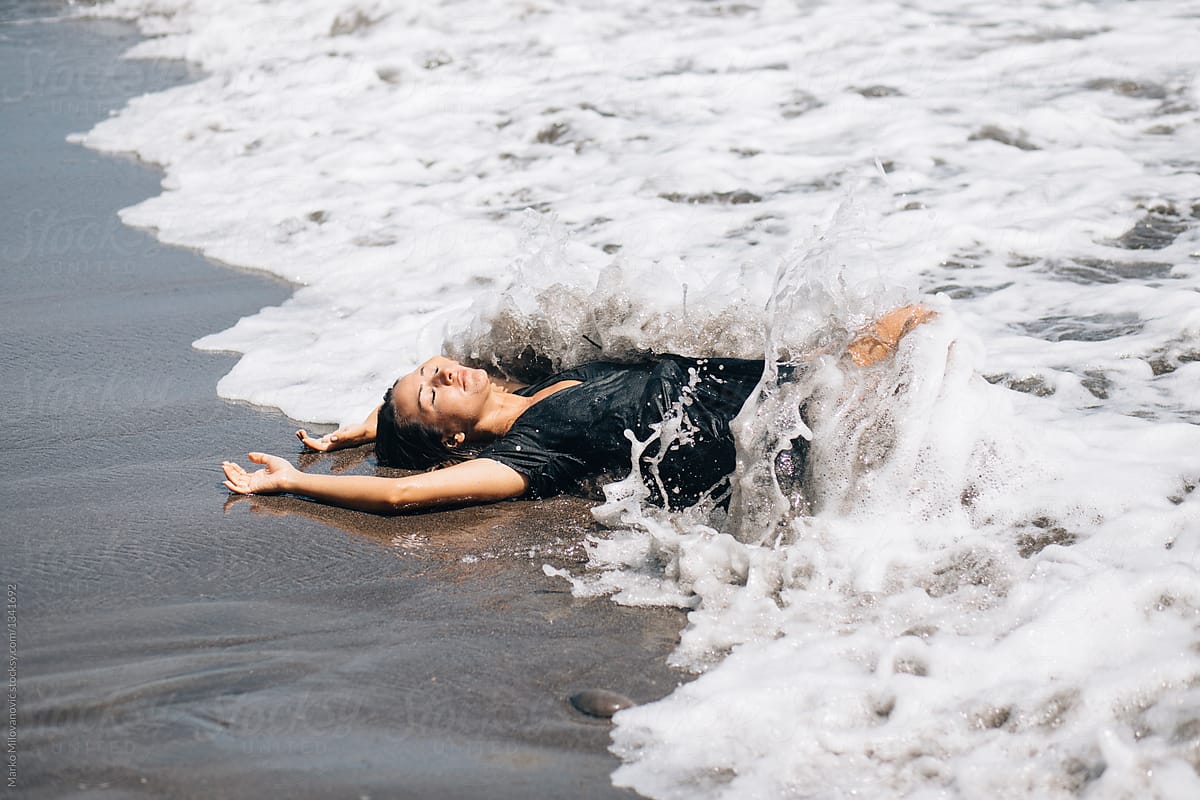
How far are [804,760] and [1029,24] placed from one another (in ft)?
28.9

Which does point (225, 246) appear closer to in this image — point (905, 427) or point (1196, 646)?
point (905, 427)

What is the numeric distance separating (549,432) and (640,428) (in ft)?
1.20

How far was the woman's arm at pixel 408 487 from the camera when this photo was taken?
4023 mm

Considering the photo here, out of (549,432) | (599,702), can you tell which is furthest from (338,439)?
(599,702)

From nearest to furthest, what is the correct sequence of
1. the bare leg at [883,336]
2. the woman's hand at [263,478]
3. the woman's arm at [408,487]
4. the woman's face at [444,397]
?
the bare leg at [883,336]
the woman's arm at [408,487]
the woman's hand at [263,478]
the woman's face at [444,397]

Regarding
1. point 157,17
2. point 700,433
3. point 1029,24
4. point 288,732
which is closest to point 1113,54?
point 1029,24

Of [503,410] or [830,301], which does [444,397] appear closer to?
[503,410]

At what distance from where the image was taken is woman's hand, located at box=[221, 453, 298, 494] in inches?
165

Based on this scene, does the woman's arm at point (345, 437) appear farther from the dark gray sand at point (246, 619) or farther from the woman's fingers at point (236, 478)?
the woman's fingers at point (236, 478)

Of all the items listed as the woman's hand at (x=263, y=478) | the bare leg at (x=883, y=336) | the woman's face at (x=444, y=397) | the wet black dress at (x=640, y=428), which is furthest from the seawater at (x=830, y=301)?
the woman's hand at (x=263, y=478)

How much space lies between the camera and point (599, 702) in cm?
285

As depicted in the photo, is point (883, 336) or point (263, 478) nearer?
point (883, 336)

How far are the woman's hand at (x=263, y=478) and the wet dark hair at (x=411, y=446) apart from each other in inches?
15.5

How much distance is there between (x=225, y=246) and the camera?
23.3ft
